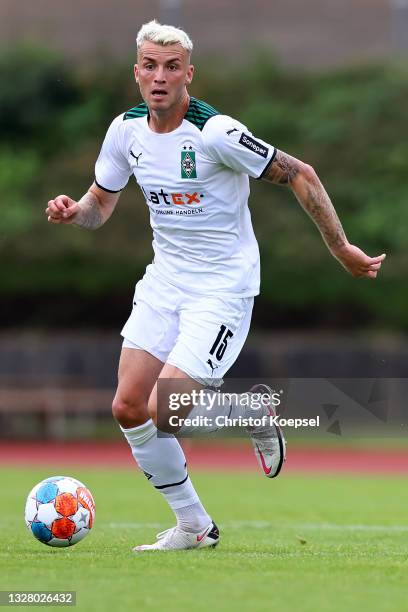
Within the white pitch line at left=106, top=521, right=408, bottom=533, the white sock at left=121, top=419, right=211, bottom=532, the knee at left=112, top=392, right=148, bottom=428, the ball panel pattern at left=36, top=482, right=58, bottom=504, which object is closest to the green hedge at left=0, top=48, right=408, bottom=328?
the white pitch line at left=106, top=521, right=408, bottom=533

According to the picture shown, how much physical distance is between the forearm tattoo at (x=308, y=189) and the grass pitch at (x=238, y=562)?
183 centimetres

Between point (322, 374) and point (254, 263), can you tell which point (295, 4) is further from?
point (254, 263)

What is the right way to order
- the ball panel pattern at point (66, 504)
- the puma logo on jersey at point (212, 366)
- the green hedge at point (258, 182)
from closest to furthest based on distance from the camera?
the puma logo on jersey at point (212, 366) < the ball panel pattern at point (66, 504) < the green hedge at point (258, 182)

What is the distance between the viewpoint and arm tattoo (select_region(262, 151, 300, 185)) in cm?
682

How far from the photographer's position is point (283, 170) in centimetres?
683

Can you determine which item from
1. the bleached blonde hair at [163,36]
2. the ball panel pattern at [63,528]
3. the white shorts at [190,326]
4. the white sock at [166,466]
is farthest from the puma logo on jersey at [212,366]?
the bleached blonde hair at [163,36]

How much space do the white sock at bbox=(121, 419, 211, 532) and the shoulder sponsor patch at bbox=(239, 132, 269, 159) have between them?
5.37ft

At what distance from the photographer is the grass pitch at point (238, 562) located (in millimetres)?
5156

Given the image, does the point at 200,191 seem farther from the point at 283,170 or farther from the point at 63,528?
the point at 63,528

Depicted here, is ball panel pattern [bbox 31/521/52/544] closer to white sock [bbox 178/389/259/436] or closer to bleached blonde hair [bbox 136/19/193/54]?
white sock [bbox 178/389/259/436]

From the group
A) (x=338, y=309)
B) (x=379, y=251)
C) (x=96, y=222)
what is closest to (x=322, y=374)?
(x=338, y=309)

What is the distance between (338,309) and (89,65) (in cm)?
1332

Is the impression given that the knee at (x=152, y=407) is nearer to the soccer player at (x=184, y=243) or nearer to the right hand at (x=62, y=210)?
the soccer player at (x=184, y=243)

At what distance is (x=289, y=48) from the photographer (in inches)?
1458
